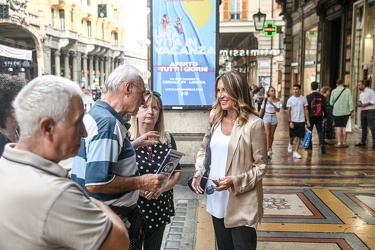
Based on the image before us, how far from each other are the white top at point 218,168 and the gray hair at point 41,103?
1.69m

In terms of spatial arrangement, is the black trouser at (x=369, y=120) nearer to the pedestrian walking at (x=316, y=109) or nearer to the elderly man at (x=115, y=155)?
the pedestrian walking at (x=316, y=109)

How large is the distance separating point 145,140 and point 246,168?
0.75m

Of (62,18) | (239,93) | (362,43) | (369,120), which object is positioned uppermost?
(62,18)

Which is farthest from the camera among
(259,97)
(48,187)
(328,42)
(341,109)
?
(259,97)

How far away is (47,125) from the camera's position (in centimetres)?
124

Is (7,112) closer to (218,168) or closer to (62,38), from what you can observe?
(218,168)

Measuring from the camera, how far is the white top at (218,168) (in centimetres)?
285

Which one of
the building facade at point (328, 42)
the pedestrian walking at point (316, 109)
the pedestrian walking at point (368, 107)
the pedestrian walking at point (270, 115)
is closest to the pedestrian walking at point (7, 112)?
the pedestrian walking at point (270, 115)

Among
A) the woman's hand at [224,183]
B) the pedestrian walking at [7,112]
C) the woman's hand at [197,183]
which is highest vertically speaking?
the pedestrian walking at [7,112]

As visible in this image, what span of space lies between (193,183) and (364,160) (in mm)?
6931

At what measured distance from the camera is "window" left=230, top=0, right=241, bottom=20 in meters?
33.3

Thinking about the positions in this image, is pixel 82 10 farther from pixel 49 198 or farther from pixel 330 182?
pixel 49 198

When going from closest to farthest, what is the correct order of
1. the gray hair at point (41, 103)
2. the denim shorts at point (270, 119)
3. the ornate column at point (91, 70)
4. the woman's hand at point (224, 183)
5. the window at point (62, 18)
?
the gray hair at point (41, 103) → the woman's hand at point (224, 183) → the denim shorts at point (270, 119) → the window at point (62, 18) → the ornate column at point (91, 70)

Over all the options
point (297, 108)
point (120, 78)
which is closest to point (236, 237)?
point (120, 78)
